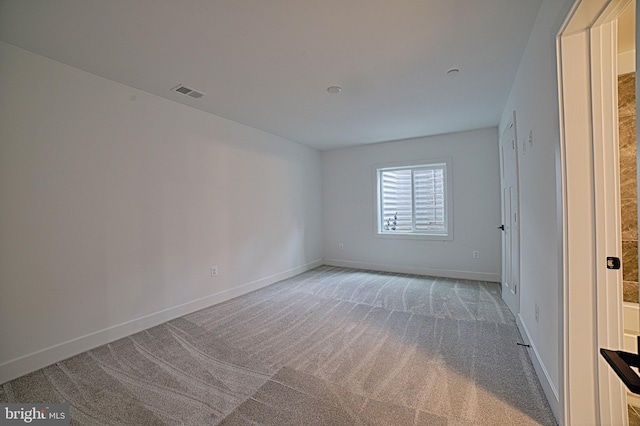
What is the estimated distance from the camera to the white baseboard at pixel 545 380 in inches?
61.0

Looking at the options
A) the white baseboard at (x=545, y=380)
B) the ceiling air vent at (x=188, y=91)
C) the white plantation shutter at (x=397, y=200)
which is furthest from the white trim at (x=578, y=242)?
the white plantation shutter at (x=397, y=200)

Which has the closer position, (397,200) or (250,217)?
(250,217)

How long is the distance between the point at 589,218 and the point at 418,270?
3789mm

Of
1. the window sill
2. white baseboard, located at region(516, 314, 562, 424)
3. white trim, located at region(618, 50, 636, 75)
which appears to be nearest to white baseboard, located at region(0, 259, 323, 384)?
the window sill

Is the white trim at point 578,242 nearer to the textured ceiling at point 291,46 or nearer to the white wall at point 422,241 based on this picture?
the textured ceiling at point 291,46

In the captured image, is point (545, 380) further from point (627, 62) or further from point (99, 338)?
point (99, 338)

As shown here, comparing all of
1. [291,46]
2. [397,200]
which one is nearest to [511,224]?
[397,200]

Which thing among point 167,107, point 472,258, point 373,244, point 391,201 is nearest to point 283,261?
point 373,244

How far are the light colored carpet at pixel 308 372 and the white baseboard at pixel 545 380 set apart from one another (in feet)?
0.18

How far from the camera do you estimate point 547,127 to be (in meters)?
1.69

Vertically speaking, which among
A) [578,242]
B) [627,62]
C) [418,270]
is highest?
[627,62]

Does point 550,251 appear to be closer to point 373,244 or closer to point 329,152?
point 373,244

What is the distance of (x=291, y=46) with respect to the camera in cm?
213

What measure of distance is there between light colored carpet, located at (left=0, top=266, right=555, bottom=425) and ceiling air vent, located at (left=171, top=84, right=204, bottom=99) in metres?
2.51
